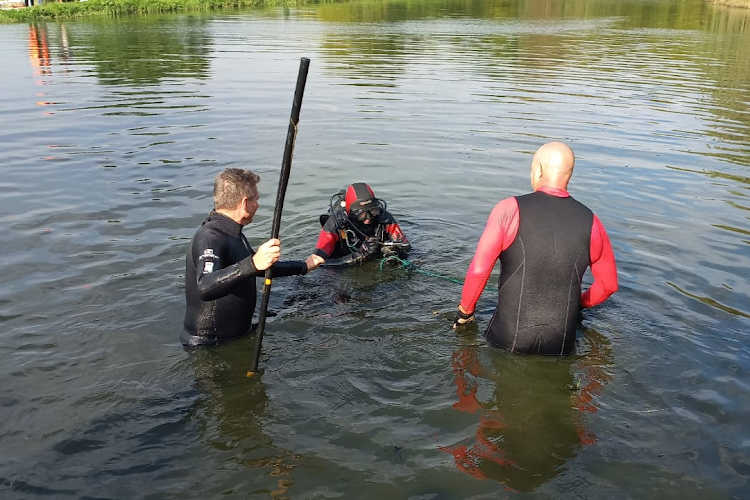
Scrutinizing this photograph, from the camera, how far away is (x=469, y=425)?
15.9 feet

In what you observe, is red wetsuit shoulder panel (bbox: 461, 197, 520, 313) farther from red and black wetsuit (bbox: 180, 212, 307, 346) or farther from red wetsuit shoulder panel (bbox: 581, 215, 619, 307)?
red and black wetsuit (bbox: 180, 212, 307, 346)

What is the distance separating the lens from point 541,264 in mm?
5141

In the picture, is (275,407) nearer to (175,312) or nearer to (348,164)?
(175,312)

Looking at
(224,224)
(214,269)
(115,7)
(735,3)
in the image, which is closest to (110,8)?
(115,7)

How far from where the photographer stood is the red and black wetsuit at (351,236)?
7969 millimetres

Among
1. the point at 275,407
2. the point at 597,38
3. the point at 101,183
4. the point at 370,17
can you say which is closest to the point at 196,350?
the point at 275,407

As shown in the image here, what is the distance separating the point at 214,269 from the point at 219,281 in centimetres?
22

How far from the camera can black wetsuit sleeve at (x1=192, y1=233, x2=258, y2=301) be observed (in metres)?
4.79

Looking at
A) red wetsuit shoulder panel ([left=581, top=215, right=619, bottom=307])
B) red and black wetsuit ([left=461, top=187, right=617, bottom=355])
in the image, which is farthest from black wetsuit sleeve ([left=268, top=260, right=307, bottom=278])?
red wetsuit shoulder panel ([left=581, top=215, right=619, bottom=307])

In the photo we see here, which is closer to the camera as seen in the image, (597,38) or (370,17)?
(597,38)

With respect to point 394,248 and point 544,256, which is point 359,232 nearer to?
point 394,248

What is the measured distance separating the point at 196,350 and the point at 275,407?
1.26 meters

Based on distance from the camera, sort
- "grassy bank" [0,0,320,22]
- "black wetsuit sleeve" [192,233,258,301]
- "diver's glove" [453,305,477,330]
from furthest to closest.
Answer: "grassy bank" [0,0,320,22] → "diver's glove" [453,305,477,330] → "black wetsuit sleeve" [192,233,258,301]

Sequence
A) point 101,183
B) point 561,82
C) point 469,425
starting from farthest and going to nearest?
1. point 561,82
2. point 101,183
3. point 469,425
